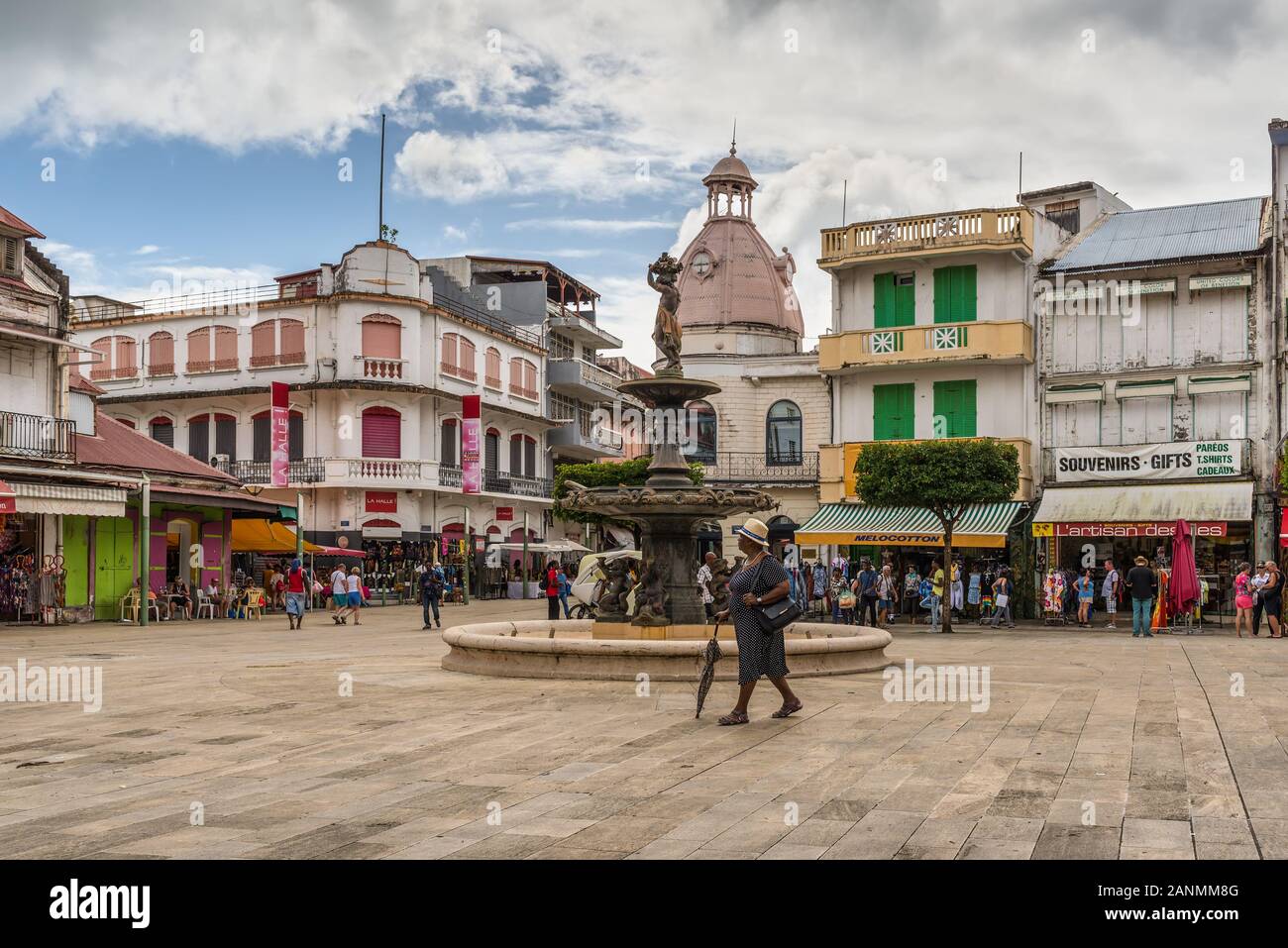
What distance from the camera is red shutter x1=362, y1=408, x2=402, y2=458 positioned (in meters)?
44.3

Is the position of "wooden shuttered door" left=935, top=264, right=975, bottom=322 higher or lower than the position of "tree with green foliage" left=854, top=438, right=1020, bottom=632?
higher

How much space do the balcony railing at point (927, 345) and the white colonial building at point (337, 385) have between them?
1398 centimetres

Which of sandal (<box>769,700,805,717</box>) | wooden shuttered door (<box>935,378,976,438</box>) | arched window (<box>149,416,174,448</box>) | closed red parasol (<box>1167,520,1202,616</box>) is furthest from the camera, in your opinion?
arched window (<box>149,416,174,448</box>)

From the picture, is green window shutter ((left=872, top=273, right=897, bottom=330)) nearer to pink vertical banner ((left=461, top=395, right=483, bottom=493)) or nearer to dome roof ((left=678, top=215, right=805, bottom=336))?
dome roof ((left=678, top=215, right=805, bottom=336))

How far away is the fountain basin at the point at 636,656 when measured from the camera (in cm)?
1327

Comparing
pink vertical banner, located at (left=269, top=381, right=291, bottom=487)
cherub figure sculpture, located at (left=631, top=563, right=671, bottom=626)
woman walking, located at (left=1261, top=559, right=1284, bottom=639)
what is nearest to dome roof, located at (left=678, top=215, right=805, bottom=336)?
pink vertical banner, located at (left=269, top=381, right=291, bottom=487)

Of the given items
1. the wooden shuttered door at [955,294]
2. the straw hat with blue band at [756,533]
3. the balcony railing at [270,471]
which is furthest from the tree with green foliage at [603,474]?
the straw hat with blue band at [756,533]

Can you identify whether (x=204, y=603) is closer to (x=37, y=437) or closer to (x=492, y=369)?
(x=37, y=437)

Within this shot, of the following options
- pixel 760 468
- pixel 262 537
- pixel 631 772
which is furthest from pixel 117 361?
pixel 631 772

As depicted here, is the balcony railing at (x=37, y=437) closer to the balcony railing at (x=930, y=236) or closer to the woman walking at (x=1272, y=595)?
the balcony railing at (x=930, y=236)

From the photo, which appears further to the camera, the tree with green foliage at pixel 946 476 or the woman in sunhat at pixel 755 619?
the tree with green foliage at pixel 946 476

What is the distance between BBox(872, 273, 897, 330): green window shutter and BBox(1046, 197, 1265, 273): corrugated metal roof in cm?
432

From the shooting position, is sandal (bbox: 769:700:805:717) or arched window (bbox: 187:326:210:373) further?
arched window (bbox: 187:326:210:373)

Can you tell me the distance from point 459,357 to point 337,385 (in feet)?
18.8
